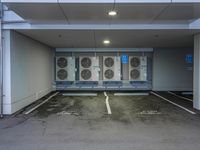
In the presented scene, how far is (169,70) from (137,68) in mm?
1716

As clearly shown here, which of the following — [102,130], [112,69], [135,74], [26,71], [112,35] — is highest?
[112,35]

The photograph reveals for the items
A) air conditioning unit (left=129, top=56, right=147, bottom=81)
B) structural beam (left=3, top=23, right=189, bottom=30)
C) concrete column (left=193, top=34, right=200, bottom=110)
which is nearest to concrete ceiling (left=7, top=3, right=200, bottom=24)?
structural beam (left=3, top=23, right=189, bottom=30)

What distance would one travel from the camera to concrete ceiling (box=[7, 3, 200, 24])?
416 cm

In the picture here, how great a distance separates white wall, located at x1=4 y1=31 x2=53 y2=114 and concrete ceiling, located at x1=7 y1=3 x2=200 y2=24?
1.35 meters

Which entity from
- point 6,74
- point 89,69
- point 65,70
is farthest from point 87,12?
point 65,70

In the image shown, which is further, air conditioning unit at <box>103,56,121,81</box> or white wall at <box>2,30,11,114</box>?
air conditioning unit at <box>103,56,121,81</box>

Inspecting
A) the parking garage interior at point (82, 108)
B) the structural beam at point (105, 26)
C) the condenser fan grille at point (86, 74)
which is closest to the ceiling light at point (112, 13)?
the parking garage interior at point (82, 108)

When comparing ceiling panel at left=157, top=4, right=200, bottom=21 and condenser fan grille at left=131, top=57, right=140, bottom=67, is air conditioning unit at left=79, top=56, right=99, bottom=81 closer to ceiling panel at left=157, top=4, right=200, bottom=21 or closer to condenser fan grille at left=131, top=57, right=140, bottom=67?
condenser fan grille at left=131, top=57, right=140, bottom=67

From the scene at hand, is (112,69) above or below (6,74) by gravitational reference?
above

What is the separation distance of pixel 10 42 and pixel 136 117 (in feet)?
12.9

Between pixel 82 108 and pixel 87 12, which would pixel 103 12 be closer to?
pixel 87 12

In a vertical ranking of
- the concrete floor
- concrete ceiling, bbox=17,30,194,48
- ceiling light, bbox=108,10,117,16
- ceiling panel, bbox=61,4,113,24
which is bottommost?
the concrete floor

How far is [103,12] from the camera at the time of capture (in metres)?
Answer: 4.63

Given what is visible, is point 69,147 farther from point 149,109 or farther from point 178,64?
point 178,64
